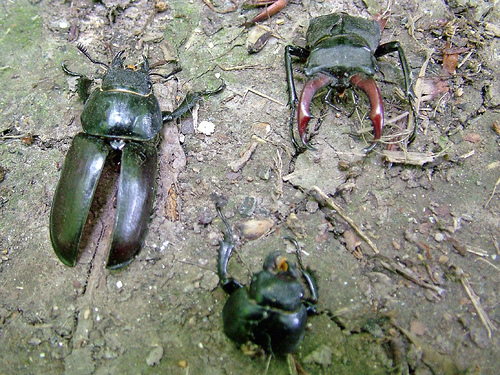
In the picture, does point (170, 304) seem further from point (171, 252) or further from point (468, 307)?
point (468, 307)

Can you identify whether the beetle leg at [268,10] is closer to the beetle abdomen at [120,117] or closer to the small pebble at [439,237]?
the beetle abdomen at [120,117]

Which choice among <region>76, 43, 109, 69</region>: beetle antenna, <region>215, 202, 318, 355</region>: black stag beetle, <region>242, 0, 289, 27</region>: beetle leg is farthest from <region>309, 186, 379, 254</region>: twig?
<region>76, 43, 109, 69</region>: beetle antenna

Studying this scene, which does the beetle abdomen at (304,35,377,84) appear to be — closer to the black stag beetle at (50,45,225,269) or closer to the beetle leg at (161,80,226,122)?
the beetle leg at (161,80,226,122)

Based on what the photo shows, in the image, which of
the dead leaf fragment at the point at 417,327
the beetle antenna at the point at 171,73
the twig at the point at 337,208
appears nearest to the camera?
the dead leaf fragment at the point at 417,327

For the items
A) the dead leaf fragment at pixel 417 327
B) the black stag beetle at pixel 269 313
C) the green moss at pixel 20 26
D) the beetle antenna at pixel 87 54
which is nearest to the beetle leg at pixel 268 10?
the beetle antenna at pixel 87 54

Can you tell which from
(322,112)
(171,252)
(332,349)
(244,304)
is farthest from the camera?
(322,112)

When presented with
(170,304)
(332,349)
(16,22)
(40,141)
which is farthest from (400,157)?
(16,22)

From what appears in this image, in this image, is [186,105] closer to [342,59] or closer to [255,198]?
[255,198]
